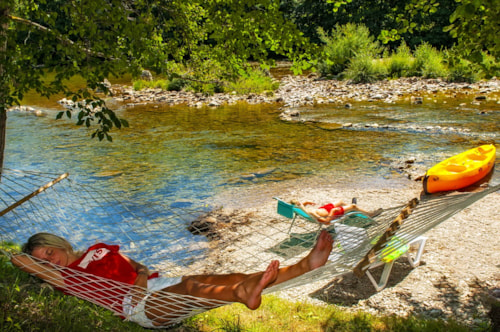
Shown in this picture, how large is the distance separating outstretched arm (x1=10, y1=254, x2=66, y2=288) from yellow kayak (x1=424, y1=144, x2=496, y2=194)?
15.7ft

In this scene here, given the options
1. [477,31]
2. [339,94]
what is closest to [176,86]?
[339,94]

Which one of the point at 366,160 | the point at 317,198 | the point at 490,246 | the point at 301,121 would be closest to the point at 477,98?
the point at 301,121

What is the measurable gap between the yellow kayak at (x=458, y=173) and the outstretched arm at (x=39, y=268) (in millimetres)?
4776

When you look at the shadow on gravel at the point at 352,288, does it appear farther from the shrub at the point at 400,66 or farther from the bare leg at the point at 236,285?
the shrub at the point at 400,66

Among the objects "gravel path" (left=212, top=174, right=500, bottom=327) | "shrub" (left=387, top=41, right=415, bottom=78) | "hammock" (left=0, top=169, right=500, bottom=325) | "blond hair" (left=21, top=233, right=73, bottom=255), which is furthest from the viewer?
"shrub" (left=387, top=41, right=415, bottom=78)

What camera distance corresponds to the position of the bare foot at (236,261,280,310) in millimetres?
2354

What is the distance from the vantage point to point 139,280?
8.92ft

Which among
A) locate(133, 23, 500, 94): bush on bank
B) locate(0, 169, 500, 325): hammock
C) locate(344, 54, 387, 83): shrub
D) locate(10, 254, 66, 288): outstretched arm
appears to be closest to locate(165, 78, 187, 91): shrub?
locate(133, 23, 500, 94): bush on bank

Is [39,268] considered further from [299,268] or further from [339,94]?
[339,94]

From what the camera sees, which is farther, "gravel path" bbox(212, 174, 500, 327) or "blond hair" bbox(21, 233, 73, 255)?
"gravel path" bbox(212, 174, 500, 327)

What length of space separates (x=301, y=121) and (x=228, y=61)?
775 cm

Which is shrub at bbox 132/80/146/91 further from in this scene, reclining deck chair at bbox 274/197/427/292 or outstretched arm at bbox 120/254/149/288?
outstretched arm at bbox 120/254/149/288

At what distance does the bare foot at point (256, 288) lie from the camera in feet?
7.72

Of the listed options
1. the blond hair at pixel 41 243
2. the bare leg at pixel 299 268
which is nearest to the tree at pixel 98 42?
the blond hair at pixel 41 243
